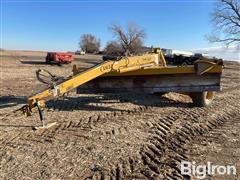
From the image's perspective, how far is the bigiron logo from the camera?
3707 mm

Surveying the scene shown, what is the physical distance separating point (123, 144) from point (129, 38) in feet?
196

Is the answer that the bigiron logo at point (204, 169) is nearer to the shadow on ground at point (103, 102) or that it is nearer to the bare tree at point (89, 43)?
the shadow on ground at point (103, 102)

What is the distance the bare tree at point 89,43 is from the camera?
93.2 metres

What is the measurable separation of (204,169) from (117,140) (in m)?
1.51

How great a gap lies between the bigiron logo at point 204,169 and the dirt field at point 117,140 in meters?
0.09

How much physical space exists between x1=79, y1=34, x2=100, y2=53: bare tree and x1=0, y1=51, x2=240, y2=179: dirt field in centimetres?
8691

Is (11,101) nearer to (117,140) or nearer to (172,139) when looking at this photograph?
(117,140)

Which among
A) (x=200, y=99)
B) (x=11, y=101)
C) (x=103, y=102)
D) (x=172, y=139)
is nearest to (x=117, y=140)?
(x=172, y=139)

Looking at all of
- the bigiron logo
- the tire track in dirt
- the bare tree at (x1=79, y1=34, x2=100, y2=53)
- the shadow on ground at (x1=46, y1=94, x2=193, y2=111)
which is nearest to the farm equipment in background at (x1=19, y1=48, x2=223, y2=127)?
the shadow on ground at (x1=46, y1=94, x2=193, y2=111)

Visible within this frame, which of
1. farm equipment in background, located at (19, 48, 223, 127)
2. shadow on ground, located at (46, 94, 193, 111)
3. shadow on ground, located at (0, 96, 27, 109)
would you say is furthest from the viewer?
shadow on ground, located at (0, 96, 27, 109)

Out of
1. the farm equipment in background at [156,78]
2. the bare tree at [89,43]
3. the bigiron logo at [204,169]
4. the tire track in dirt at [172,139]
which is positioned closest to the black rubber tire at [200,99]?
the farm equipment in background at [156,78]

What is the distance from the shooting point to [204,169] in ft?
12.6

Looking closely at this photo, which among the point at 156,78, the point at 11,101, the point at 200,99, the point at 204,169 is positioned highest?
the point at 156,78

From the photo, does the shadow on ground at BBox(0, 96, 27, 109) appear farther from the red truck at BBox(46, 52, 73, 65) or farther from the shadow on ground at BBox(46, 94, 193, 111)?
the red truck at BBox(46, 52, 73, 65)
